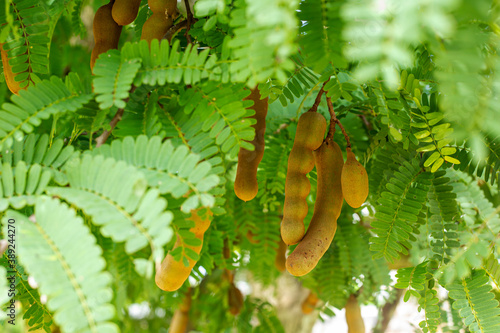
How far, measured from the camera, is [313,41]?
19.8 inches

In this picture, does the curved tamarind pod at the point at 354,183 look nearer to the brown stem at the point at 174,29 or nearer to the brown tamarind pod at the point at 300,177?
the brown tamarind pod at the point at 300,177

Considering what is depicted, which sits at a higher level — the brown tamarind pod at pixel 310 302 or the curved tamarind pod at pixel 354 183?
the curved tamarind pod at pixel 354 183

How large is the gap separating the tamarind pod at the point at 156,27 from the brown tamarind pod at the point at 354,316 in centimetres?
86

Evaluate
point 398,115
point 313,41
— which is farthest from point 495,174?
point 313,41

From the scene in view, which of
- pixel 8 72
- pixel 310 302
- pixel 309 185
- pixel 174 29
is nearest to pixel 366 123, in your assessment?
pixel 309 185

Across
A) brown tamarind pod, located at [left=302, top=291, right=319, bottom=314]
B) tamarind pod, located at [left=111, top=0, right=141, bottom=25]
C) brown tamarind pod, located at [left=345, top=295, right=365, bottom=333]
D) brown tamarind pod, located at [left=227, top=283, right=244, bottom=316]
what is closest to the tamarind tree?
tamarind pod, located at [left=111, top=0, right=141, bottom=25]

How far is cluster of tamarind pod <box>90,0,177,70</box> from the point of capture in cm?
68

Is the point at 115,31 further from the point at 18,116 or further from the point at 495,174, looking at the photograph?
the point at 495,174

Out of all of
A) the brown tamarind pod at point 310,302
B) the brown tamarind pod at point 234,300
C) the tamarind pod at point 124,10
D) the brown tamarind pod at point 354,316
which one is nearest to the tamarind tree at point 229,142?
the tamarind pod at point 124,10

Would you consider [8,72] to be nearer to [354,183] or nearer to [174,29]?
[174,29]

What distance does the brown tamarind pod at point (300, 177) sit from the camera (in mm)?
614

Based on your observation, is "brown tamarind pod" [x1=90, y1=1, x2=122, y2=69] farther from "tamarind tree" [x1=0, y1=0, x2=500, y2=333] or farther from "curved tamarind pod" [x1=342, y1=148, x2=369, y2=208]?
"curved tamarind pod" [x1=342, y1=148, x2=369, y2=208]

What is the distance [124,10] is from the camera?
68cm

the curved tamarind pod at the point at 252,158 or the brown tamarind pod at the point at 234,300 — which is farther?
the brown tamarind pod at the point at 234,300
